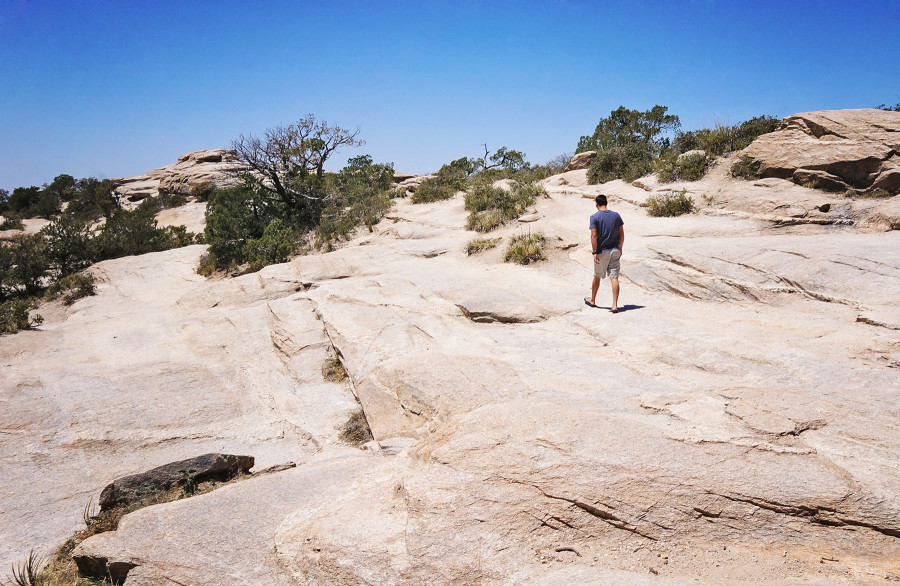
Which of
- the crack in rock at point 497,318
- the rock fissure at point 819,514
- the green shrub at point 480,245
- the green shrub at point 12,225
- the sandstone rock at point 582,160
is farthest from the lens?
the green shrub at point 12,225

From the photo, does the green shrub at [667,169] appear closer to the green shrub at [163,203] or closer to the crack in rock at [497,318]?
the crack in rock at [497,318]

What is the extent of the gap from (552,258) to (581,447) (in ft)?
25.6

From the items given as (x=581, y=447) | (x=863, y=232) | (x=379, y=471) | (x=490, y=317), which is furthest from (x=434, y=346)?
(x=863, y=232)

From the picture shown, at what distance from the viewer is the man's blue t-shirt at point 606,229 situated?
7.99 metres

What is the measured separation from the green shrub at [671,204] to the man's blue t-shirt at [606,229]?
6033mm

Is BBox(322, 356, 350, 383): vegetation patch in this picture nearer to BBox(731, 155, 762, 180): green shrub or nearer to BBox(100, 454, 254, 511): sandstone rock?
BBox(100, 454, 254, 511): sandstone rock

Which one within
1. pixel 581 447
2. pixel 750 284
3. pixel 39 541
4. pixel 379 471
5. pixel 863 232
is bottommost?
pixel 39 541

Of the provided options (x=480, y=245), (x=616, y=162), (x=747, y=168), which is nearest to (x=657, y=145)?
(x=616, y=162)

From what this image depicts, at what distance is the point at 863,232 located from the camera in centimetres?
983

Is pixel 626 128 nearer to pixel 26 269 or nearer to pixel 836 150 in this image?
pixel 836 150

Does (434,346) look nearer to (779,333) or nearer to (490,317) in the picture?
(490,317)

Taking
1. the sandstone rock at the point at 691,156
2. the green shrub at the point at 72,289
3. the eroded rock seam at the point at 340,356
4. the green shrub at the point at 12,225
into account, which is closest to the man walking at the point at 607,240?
the eroded rock seam at the point at 340,356

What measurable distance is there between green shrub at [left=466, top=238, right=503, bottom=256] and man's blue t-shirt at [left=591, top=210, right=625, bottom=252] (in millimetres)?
4752

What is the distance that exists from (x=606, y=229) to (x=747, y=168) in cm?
841
